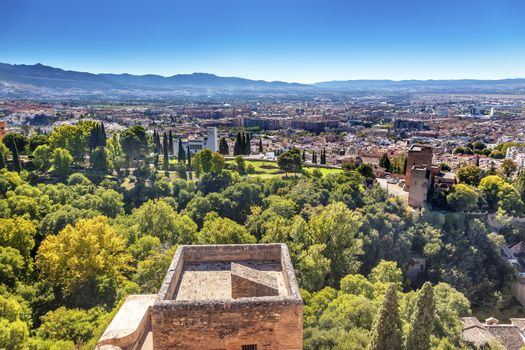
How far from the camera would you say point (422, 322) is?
2009cm

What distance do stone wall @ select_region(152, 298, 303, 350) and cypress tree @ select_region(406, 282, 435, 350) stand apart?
12526mm

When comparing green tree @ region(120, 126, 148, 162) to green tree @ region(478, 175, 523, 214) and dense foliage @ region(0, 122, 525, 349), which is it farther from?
green tree @ region(478, 175, 523, 214)

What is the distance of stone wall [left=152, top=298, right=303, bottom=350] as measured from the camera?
9547 millimetres

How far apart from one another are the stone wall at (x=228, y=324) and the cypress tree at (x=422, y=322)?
41.1ft

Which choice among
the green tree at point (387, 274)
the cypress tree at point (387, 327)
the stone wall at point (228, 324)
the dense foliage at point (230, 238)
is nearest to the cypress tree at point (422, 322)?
the dense foliage at point (230, 238)

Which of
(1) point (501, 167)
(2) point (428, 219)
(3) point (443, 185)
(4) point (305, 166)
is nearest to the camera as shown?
(2) point (428, 219)

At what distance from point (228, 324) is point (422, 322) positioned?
1400 centimetres

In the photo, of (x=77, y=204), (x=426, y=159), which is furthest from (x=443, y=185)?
(x=77, y=204)

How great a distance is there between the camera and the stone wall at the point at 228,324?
955 cm

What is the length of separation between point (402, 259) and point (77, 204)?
2985 centimetres

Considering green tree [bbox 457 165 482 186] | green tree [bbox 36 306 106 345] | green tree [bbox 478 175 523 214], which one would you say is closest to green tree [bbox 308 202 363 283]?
green tree [bbox 36 306 106 345]

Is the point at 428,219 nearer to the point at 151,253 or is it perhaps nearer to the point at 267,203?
the point at 267,203

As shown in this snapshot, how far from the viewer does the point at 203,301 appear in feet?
31.4

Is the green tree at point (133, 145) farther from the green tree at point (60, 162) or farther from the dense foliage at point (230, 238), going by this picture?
the green tree at point (60, 162)
